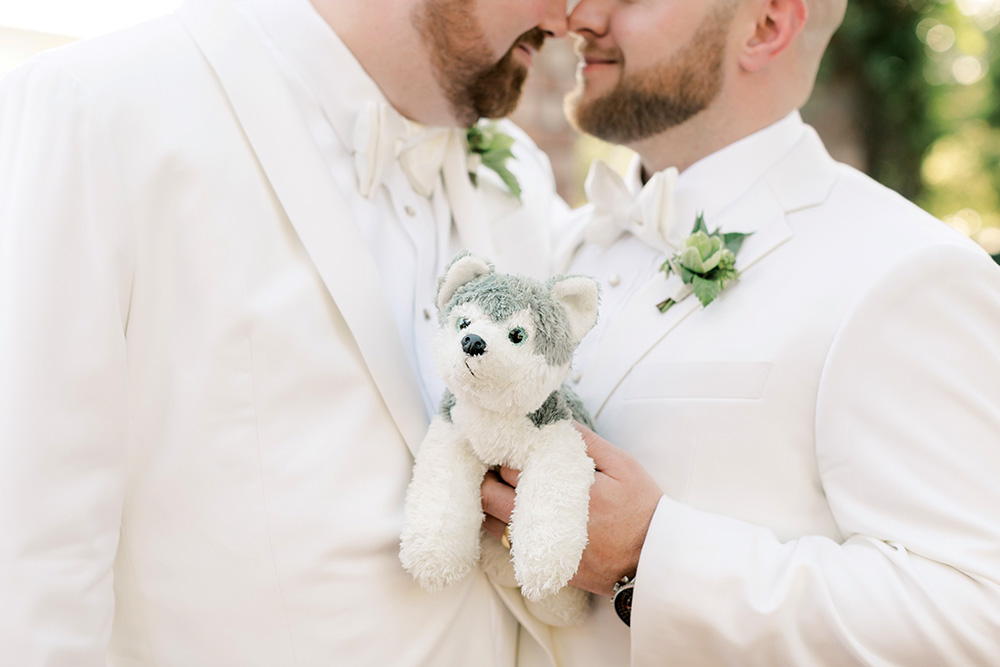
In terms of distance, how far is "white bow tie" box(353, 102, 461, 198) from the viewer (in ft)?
6.42

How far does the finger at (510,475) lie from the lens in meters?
1.60

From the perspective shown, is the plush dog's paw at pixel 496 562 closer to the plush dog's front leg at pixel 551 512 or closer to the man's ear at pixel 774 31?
the plush dog's front leg at pixel 551 512

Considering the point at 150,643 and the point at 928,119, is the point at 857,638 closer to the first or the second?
the point at 150,643

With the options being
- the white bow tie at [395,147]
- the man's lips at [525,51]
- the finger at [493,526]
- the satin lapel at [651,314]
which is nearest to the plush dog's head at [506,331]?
the finger at [493,526]

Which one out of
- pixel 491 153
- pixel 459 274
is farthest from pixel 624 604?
pixel 491 153

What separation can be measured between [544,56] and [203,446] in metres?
4.41

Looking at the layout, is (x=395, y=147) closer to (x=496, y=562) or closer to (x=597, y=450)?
(x=597, y=450)

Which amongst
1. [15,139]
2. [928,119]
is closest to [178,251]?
[15,139]

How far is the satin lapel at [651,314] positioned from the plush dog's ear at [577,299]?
1.47 ft

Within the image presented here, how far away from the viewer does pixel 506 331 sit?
136 centimetres

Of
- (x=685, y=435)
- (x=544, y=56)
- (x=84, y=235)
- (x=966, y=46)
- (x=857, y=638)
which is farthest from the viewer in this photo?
Answer: (x=966, y=46)

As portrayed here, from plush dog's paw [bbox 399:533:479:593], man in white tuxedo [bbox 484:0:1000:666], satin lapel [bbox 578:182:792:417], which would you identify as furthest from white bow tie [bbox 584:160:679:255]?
plush dog's paw [bbox 399:533:479:593]

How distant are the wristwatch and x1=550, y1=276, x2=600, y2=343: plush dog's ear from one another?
0.57m

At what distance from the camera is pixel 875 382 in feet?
5.28
